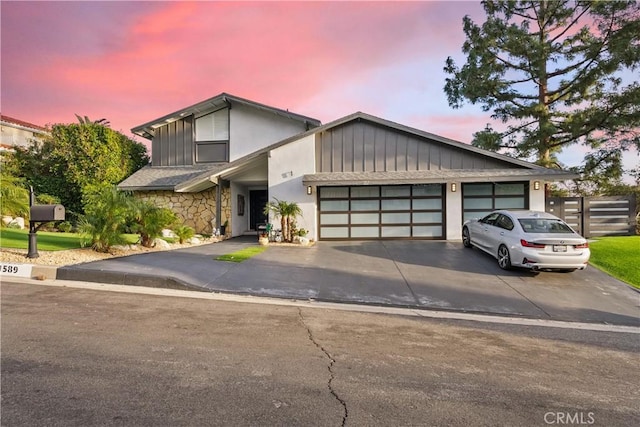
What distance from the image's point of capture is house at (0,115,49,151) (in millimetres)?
24367

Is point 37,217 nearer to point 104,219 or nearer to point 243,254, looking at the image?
point 104,219

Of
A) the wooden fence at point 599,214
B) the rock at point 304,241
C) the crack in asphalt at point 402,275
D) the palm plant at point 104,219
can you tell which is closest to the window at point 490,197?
the wooden fence at point 599,214

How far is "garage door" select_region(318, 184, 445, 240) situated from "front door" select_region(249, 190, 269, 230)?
4.97m

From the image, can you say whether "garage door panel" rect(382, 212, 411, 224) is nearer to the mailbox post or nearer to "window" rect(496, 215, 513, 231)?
"window" rect(496, 215, 513, 231)

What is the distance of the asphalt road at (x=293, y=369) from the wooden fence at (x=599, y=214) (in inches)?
417

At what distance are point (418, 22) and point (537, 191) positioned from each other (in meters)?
8.17

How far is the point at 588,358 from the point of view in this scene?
168 inches

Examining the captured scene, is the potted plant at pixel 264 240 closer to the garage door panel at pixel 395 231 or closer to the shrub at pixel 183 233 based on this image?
the shrub at pixel 183 233

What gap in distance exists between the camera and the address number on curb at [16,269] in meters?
7.17

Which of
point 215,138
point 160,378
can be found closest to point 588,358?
point 160,378

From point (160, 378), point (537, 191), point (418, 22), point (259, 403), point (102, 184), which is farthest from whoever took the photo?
point (102, 184)

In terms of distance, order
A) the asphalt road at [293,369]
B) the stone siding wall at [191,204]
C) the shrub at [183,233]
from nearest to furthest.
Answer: the asphalt road at [293,369] → the shrub at [183,233] → the stone siding wall at [191,204]

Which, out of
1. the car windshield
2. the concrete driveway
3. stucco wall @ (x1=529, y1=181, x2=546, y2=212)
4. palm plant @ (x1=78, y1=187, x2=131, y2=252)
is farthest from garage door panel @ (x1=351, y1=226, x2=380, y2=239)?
palm plant @ (x1=78, y1=187, x2=131, y2=252)

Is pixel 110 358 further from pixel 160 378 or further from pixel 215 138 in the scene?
pixel 215 138
